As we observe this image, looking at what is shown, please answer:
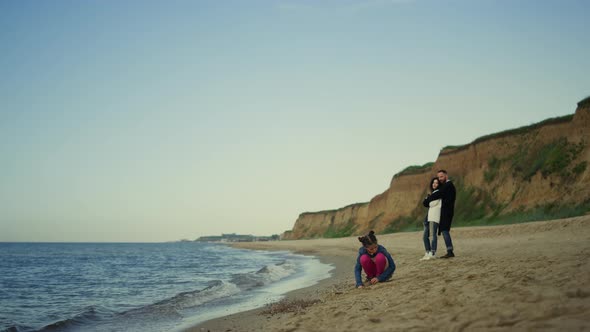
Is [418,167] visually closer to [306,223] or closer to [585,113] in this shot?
[585,113]

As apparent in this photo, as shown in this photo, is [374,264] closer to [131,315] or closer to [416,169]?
[131,315]

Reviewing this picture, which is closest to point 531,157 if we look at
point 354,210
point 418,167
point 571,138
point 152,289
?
point 571,138

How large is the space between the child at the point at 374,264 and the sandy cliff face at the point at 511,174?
23163mm

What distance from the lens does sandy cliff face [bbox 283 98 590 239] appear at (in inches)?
1224

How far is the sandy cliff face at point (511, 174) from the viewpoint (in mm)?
31078

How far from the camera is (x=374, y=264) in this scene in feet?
31.0

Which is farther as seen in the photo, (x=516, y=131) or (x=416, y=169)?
(x=416, y=169)

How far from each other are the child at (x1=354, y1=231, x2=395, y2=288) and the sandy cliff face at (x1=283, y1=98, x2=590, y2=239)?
23163 millimetres

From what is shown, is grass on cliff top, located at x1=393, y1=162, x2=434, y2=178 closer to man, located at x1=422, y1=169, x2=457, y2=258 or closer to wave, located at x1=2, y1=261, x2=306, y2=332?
wave, located at x1=2, y1=261, x2=306, y2=332

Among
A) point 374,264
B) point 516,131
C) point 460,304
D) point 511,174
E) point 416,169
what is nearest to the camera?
point 460,304

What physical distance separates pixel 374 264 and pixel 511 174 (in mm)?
34063

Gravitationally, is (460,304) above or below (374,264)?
below

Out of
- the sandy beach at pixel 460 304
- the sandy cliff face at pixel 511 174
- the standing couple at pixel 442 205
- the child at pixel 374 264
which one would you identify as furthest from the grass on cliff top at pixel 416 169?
the child at pixel 374 264

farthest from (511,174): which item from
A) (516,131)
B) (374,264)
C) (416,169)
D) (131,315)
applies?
(131,315)
